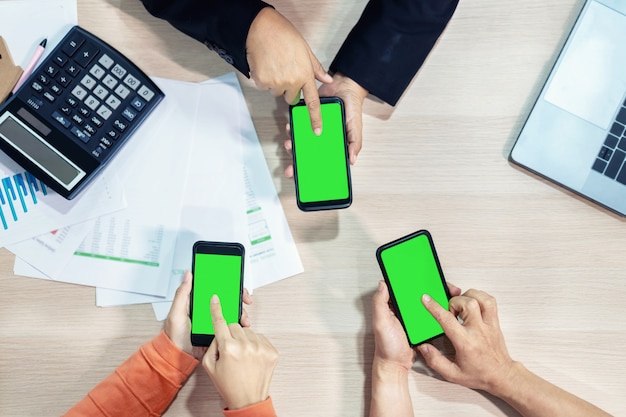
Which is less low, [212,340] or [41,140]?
[41,140]

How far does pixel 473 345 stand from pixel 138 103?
53cm

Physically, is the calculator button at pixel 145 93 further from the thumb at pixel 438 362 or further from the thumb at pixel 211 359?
the thumb at pixel 438 362

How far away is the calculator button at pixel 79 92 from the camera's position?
0.82 metres

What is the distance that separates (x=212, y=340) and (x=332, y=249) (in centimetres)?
20

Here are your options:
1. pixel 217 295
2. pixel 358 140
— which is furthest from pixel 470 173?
pixel 217 295

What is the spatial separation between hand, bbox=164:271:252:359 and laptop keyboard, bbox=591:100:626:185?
501 mm

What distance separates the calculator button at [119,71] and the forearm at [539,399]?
634 mm

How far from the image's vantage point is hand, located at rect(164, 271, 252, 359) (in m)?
0.78

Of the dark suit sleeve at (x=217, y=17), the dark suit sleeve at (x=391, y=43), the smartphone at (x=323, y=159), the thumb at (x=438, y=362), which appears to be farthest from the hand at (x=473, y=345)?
the dark suit sleeve at (x=217, y=17)

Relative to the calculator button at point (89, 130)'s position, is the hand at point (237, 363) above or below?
below

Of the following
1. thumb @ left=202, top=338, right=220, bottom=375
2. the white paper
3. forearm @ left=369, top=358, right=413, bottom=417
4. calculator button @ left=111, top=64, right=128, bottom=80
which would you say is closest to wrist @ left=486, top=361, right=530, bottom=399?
forearm @ left=369, top=358, right=413, bottom=417

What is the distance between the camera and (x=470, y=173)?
856mm

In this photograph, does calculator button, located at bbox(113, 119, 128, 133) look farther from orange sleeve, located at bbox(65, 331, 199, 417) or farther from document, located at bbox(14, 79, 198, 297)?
orange sleeve, located at bbox(65, 331, 199, 417)

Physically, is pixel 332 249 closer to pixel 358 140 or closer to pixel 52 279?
pixel 358 140
